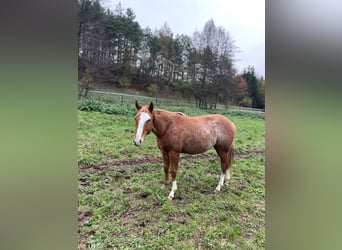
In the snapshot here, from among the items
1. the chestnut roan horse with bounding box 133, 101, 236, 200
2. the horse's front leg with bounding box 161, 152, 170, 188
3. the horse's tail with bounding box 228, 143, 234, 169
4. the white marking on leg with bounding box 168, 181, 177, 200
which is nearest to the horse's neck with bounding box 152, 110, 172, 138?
the chestnut roan horse with bounding box 133, 101, 236, 200

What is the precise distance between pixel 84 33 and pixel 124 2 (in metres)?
0.27

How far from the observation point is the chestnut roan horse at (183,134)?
150 centimetres

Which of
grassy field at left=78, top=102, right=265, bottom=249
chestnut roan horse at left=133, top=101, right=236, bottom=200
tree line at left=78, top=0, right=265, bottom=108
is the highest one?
tree line at left=78, top=0, right=265, bottom=108

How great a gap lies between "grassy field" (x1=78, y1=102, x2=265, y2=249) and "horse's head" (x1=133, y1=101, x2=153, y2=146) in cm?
3

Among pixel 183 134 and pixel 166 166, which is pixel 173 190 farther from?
pixel 183 134

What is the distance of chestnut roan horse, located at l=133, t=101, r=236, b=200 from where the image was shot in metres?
1.50

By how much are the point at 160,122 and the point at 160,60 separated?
0.34 meters

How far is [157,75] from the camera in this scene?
4.96 feet

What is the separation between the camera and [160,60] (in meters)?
1.52

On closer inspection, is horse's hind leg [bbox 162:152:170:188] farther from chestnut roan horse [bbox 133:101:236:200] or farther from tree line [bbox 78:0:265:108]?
tree line [bbox 78:0:265:108]

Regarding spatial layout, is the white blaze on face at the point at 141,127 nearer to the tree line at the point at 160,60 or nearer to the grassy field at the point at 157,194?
the grassy field at the point at 157,194
